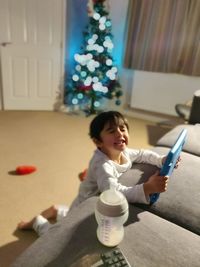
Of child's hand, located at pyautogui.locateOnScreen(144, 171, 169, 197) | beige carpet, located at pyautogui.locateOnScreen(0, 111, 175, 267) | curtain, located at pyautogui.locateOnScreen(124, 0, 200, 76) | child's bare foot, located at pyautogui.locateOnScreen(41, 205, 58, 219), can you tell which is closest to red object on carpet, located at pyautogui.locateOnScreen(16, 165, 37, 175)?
beige carpet, located at pyautogui.locateOnScreen(0, 111, 175, 267)

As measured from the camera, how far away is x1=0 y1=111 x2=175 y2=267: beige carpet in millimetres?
1811

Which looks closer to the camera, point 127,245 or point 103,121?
point 127,245

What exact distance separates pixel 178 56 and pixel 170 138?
6.17 ft

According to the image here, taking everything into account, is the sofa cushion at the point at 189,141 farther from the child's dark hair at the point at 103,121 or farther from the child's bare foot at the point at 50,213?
the child's bare foot at the point at 50,213

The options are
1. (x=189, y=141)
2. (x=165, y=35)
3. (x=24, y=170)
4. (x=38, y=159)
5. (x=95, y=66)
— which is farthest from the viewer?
(x=95, y=66)

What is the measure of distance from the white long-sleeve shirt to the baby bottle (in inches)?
9.4

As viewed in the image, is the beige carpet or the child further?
the beige carpet

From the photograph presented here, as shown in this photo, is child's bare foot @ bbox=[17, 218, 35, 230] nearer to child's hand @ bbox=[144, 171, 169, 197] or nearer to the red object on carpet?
the red object on carpet

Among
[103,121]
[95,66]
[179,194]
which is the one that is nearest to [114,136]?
[103,121]

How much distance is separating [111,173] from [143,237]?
0.34m

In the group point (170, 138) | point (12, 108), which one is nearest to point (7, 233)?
point (170, 138)

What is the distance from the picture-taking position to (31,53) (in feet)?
11.9

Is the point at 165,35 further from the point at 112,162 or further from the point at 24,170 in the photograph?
the point at 112,162

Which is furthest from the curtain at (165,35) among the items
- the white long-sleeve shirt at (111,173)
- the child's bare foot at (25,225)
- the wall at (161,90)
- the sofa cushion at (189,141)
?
the child's bare foot at (25,225)
